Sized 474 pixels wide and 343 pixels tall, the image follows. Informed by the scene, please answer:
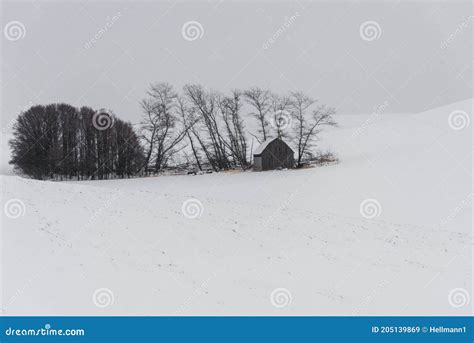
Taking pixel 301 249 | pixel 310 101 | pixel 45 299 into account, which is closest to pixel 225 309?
pixel 45 299

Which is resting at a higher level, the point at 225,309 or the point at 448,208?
the point at 448,208

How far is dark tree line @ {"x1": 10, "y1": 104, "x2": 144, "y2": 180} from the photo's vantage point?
152ft

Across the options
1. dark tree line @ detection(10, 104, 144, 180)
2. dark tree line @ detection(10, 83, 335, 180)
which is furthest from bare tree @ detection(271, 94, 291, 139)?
dark tree line @ detection(10, 104, 144, 180)

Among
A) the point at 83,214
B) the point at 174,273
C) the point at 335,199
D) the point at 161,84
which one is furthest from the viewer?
the point at 161,84

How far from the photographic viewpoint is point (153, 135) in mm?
52438

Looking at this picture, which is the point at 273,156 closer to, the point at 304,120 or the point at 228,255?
the point at 304,120

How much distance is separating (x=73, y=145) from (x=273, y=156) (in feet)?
72.9

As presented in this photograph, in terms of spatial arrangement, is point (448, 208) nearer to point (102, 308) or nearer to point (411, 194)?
point (411, 194)

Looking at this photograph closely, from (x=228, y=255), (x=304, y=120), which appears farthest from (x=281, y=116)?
(x=228, y=255)

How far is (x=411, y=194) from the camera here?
27.3 m

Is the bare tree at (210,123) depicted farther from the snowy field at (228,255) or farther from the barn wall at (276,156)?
the snowy field at (228,255)

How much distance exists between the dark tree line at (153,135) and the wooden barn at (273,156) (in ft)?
7.49

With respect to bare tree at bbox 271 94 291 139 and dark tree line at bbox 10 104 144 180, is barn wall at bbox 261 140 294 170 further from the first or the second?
dark tree line at bbox 10 104 144 180

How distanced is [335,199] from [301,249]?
11.5 m
